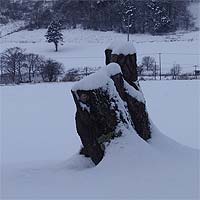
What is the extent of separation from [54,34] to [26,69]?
912 cm

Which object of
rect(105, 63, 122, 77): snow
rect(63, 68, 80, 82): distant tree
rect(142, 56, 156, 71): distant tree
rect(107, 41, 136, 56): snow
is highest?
rect(107, 41, 136, 56): snow

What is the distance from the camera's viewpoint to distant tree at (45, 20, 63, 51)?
32.6 meters

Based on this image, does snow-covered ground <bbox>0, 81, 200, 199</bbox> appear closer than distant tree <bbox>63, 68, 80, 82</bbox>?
Yes

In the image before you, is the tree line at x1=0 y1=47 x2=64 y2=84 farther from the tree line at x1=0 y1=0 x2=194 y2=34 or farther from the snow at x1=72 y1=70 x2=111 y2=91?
the snow at x1=72 y1=70 x2=111 y2=91

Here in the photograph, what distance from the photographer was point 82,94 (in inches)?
167

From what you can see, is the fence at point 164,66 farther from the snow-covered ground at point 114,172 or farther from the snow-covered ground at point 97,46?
the snow-covered ground at point 114,172

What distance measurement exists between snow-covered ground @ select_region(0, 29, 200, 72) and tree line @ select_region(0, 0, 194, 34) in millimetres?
993

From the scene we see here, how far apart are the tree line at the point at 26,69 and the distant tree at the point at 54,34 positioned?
22.8 ft

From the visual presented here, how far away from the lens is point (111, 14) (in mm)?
35812

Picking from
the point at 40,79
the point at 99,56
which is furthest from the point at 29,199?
the point at 99,56

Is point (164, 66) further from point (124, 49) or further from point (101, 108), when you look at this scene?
point (101, 108)

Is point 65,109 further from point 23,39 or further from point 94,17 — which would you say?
point 94,17

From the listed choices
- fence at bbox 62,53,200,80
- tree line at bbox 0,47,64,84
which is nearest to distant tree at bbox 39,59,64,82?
tree line at bbox 0,47,64,84

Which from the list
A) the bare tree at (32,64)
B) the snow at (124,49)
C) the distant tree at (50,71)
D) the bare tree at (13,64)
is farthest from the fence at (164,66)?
the snow at (124,49)
